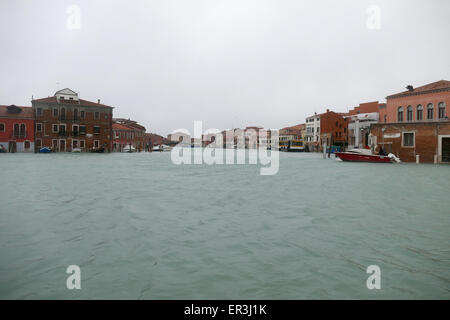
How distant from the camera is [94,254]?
15.0 feet

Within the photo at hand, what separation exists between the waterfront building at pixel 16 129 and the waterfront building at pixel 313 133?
48535 mm

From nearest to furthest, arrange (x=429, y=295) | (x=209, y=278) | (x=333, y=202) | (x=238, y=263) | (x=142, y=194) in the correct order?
(x=429, y=295), (x=209, y=278), (x=238, y=263), (x=333, y=202), (x=142, y=194)

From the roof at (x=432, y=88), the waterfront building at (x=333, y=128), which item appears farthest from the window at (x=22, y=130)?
the waterfront building at (x=333, y=128)

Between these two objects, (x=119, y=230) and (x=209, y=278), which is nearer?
(x=209, y=278)

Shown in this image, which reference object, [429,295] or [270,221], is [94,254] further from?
[429,295]

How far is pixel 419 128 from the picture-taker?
26.4 meters

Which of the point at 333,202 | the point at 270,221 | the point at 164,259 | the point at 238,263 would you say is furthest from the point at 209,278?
the point at 333,202

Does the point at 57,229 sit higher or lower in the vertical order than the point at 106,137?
lower

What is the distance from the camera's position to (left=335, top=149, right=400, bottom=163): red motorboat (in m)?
26.6

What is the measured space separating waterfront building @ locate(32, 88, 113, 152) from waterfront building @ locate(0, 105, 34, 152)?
808 mm

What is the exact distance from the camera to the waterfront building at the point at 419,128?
25625 millimetres

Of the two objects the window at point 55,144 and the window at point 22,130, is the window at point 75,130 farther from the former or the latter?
the window at point 22,130

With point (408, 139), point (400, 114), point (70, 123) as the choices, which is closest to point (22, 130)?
point (70, 123)
